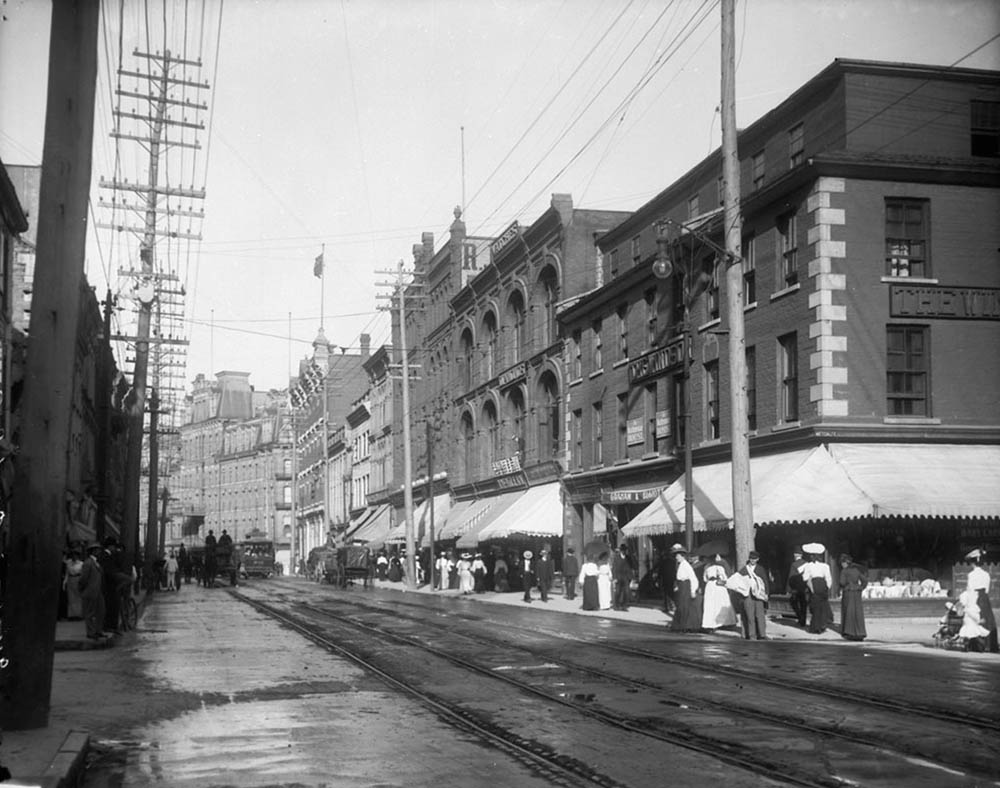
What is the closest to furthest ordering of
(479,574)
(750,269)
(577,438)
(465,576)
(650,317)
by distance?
(750,269)
(650,317)
(577,438)
(465,576)
(479,574)

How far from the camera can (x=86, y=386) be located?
53.0 meters

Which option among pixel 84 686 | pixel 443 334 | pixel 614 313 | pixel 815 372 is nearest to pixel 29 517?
pixel 84 686

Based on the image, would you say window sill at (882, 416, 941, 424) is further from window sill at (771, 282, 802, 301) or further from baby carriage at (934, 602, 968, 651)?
baby carriage at (934, 602, 968, 651)

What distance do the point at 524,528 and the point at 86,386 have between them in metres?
21.4

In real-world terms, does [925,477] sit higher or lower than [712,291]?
lower

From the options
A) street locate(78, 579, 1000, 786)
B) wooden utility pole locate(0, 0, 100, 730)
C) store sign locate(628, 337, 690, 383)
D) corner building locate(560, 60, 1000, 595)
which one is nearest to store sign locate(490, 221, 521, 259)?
store sign locate(628, 337, 690, 383)

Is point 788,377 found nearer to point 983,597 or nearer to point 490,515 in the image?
point 983,597

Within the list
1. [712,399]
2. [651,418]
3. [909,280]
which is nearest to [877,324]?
[909,280]

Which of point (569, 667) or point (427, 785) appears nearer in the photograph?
point (427, 785)

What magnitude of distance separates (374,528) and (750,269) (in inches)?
2019

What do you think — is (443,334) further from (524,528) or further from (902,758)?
(902,758)

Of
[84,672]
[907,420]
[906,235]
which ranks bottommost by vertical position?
[84,672]

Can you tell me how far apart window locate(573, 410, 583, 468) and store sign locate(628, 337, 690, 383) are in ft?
18.4

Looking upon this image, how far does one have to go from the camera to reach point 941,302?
2719 cm
